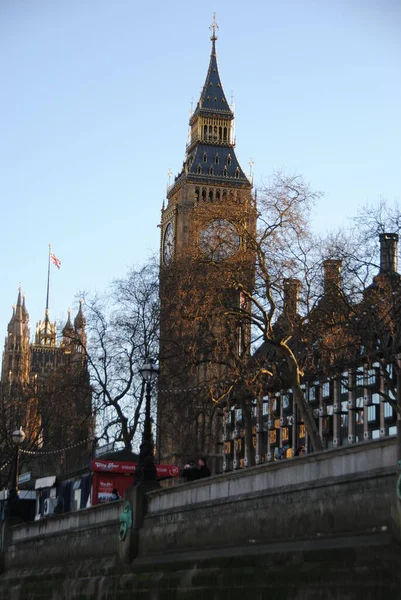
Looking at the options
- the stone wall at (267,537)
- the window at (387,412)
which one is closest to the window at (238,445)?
the window at (387,412)

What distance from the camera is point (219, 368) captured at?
5562 centimetres

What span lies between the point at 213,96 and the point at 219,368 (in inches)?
4133

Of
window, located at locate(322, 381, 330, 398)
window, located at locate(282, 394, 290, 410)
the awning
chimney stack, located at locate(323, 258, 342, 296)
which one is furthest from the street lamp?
window, located at locate(282, 394, 290, 410)

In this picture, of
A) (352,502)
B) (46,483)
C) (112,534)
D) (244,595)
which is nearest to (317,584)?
(352,502)

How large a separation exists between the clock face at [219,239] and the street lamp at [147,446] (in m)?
10.6

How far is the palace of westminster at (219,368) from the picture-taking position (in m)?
46.8

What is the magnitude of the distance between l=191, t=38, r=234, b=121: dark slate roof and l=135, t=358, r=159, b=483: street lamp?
121194 mm

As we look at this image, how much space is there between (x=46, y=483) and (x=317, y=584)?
33141 mm

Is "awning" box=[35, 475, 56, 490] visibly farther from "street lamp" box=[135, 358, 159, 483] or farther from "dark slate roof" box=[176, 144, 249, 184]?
"dark slate roof" box=[176, 144, 249, 184]

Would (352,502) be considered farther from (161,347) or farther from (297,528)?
(161,347)

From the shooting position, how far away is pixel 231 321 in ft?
154

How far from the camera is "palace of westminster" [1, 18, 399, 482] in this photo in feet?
153

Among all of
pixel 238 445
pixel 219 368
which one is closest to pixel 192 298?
pixel 219 368

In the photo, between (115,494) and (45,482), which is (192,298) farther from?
(45,482)
